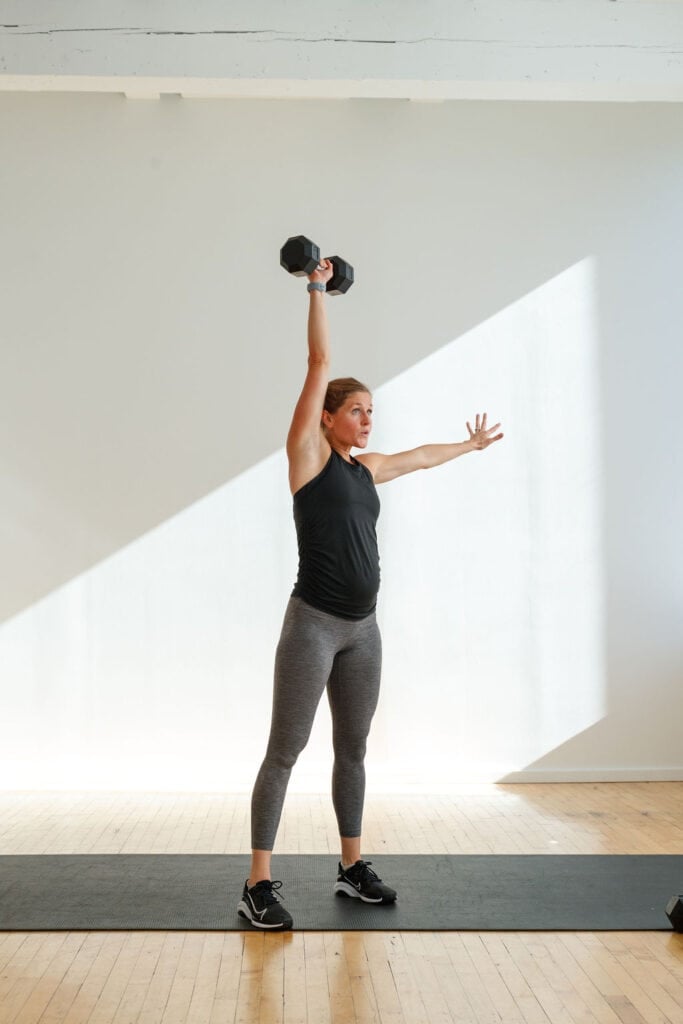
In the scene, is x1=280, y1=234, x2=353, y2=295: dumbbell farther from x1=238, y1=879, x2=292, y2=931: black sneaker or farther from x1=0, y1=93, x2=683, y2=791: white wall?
x1=0, y1=93, x2=683, y2=791: white wall

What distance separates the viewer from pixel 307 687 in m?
2.83

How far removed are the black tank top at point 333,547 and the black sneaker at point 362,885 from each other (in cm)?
70

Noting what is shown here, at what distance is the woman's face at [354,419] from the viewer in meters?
2.98

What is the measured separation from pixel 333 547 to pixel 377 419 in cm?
213

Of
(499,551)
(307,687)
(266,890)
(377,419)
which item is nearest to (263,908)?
(266,890)

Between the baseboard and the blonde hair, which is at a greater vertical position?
the blonde hair

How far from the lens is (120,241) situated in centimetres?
493

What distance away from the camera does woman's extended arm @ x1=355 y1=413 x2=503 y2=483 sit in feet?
10.5

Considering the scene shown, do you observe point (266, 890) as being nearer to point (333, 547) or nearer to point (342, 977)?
point (342, 977)

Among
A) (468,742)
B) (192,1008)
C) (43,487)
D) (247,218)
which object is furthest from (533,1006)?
(247,218)

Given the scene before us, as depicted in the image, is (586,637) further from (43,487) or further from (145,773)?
(43,487)

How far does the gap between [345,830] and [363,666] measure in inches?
18.5

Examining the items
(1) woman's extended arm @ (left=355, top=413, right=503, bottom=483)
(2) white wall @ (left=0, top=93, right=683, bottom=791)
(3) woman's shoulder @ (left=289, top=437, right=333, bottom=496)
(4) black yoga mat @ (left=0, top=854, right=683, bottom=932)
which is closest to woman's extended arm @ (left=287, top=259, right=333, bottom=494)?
(3) woman's shoulder @ (left=289, top=437, right=333, bottom=496)

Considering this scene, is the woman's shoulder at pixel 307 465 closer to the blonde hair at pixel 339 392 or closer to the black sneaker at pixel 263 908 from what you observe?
the blonde hair at pixel 339 392
